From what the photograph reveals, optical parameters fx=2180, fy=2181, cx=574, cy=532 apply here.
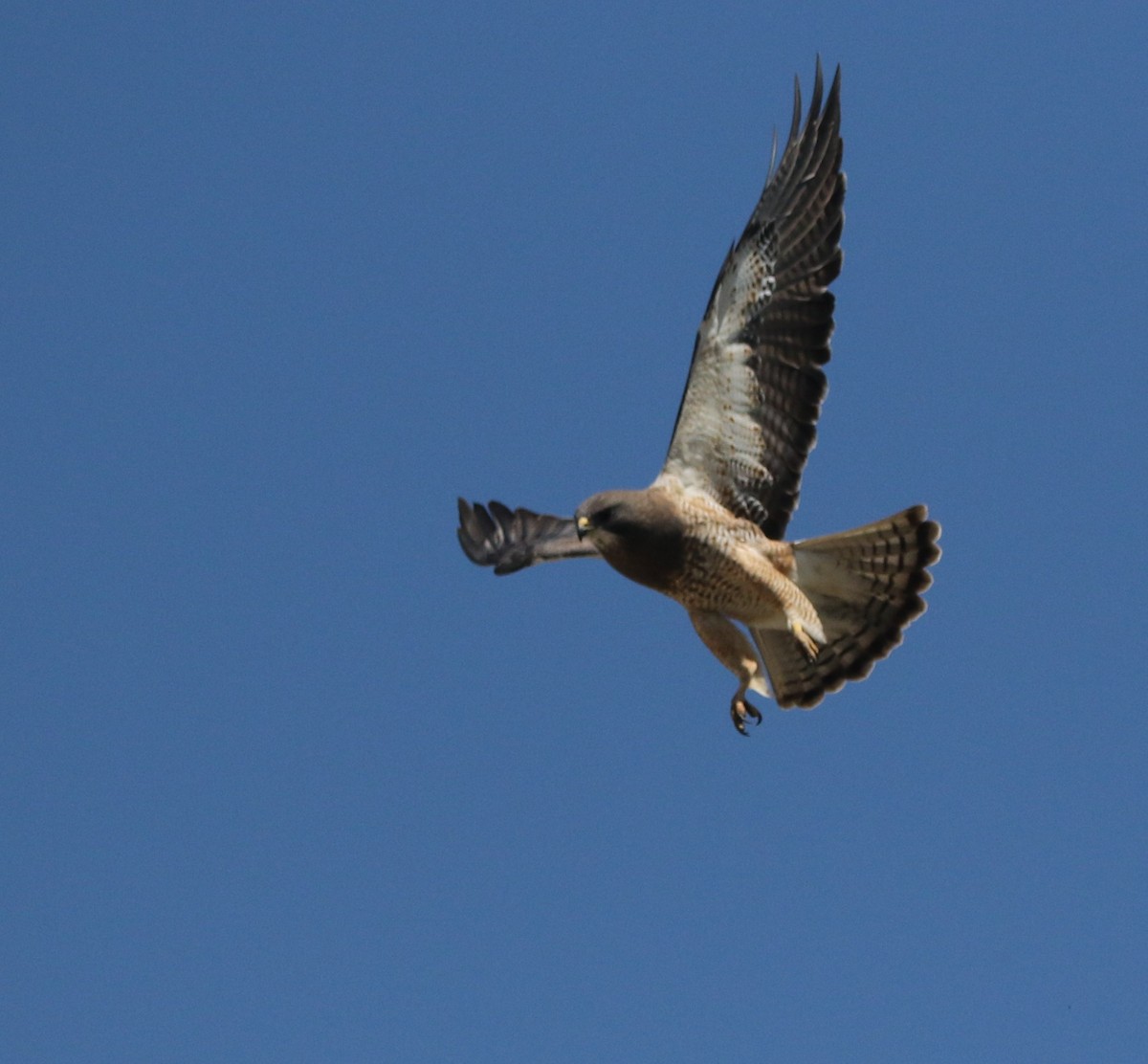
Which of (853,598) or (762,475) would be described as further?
(853,598)

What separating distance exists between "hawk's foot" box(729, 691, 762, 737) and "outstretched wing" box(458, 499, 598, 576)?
1.69m

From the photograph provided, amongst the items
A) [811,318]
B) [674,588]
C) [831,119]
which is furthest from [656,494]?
[831,119]

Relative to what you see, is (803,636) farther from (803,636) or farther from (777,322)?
(777,322)

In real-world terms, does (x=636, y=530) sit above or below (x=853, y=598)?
below

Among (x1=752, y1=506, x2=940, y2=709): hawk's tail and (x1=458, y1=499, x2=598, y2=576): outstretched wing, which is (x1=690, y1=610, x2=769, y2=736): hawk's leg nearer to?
(x1=752, y1=506, x2=940, y2=709): hawk's tail

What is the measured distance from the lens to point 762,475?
43.0 feet

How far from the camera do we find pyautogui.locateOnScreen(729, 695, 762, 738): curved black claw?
523 inches

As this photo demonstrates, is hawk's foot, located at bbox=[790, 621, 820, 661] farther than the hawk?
Yes

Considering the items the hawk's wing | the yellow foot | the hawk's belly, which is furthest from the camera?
the yellow foot

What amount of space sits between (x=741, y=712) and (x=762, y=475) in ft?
4.78

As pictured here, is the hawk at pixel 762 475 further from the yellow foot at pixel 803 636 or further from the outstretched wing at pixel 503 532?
the outstretched wing at pixel 503 532

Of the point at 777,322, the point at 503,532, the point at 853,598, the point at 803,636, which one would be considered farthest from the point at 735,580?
the point at 503,532

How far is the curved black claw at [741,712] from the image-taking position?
43.6 feet

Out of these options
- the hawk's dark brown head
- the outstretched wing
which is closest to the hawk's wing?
the hawk's dark brown head
